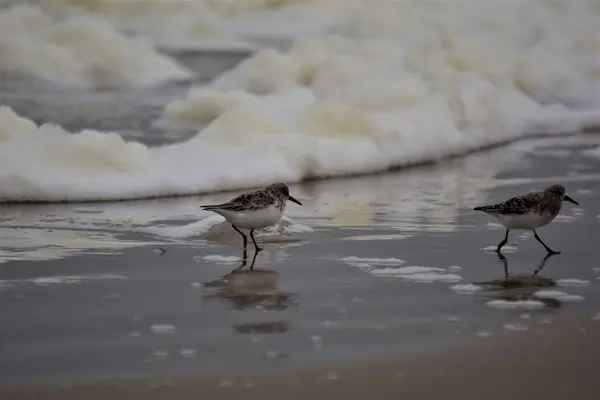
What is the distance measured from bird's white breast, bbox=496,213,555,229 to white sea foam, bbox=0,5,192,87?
5.79 meters

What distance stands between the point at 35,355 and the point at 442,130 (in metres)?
6.10

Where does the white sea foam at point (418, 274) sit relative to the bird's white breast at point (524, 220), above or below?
below

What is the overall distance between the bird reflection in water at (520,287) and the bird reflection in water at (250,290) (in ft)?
2.47

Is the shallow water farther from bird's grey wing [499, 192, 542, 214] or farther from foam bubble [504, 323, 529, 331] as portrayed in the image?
bird's grey wing [499, 192, 542, 214]

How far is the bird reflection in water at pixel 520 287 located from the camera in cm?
409

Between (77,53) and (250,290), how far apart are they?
6628 mm

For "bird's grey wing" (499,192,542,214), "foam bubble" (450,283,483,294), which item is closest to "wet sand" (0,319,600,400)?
"foam bubble" (450,283,483,294)

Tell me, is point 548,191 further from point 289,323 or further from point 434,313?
point 289,323

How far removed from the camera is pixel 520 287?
4.29 meters

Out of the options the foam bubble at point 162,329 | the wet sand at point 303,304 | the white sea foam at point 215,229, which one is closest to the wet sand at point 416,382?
the wet sand at point 303,304

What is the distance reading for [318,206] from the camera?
6.41 metres

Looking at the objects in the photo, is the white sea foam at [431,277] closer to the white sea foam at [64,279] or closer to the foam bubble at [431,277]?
the foam bubble at [431,277]

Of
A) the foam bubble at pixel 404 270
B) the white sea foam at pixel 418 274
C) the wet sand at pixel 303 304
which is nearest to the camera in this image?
the wet sand at pixel 303 304

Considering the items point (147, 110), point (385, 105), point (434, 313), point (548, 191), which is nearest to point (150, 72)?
point (147, 110)
